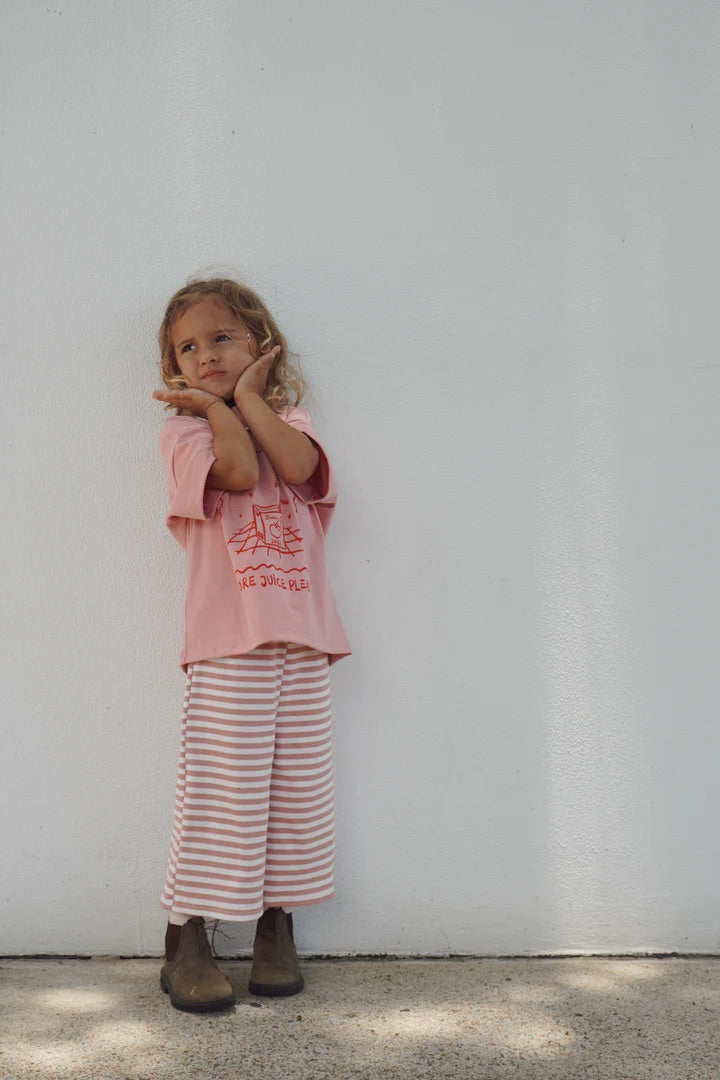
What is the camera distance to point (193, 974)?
69.1 inches

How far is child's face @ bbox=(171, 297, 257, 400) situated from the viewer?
6.18ft

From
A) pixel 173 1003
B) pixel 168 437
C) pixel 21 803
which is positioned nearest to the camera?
pixel 173 1003

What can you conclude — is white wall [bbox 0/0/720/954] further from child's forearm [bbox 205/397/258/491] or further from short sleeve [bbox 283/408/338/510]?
child's forearm [bbox 205/397/258/491]

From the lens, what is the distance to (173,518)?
6.24ft

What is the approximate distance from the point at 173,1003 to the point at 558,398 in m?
1.35

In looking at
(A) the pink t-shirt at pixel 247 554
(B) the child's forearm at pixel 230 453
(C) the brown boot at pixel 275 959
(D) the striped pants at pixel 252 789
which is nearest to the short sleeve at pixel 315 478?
(A) the pink t-shirt at pixel 247 554

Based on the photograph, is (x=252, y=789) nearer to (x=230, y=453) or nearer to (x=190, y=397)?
(x=230, y=453)

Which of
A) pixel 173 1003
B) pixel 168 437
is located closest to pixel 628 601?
pixel 168 437

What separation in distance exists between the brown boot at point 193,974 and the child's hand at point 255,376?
963mm

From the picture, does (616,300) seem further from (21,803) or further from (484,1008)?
(21,803)

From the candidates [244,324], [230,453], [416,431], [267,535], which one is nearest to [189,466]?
[230,453]

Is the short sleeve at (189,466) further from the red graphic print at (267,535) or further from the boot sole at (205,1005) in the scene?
the boot sole at (205,1005)

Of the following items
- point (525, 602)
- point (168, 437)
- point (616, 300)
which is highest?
point (616, 300)

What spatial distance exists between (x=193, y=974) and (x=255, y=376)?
1.07 meters
